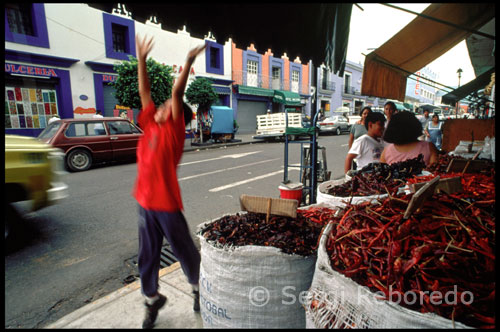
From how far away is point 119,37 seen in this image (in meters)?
17.0

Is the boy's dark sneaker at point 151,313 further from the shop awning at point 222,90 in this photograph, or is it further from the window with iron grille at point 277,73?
the window with iron grille at point 277,73

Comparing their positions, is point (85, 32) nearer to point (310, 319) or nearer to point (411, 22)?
point (411, 22)

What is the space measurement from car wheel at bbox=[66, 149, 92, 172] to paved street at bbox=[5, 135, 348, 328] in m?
0.88

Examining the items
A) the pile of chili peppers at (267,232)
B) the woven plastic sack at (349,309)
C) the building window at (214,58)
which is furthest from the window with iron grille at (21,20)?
the woven plastic sack at (349,309)

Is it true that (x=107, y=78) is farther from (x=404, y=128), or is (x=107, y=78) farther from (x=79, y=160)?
(x=404, y=128)

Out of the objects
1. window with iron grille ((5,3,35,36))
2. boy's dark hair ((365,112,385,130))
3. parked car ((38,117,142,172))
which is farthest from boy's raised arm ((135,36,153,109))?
window with iron grille ((5,3,35,36))

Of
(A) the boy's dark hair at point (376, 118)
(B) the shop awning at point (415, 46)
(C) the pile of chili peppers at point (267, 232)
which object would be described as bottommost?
(C) the pile of chili peppers at point (267, 232)

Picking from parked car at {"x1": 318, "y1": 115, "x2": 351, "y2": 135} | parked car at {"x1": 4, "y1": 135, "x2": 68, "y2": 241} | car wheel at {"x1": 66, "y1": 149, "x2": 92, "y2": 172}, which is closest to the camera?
parked car at {"x1": 4, "y1": 135, "x2": 68, "y2": 241}

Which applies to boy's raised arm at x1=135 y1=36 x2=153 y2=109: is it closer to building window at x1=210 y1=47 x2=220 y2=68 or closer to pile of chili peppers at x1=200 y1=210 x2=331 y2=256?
pile of chili peppers at x1=200 y1=210 x2=331 y2=256

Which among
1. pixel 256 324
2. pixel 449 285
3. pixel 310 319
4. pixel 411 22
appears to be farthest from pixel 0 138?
pixel 411 22

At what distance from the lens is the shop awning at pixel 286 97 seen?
26500mm

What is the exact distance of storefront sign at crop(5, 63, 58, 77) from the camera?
12.8 metres

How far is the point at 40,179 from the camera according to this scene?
4180 mm

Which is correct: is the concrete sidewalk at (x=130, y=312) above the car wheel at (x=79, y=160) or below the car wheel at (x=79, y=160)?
below
